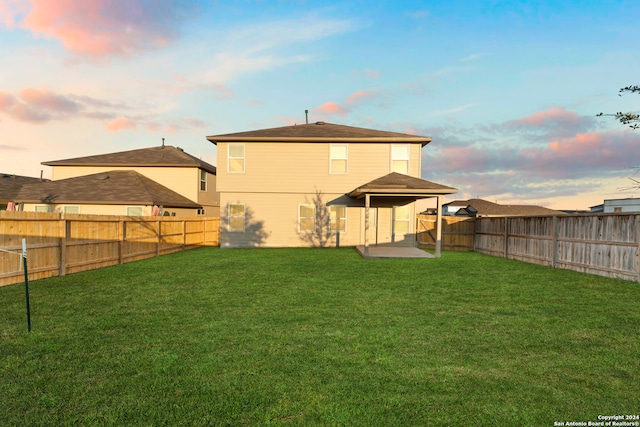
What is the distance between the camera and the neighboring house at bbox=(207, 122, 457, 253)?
2075 centimetres

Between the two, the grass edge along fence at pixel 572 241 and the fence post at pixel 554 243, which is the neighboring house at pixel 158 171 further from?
the fence post at pixel 554 243

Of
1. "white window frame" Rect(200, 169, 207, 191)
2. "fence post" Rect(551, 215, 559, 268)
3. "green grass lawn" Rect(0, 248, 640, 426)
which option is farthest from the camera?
"white window frame" Rect(200, 169, 207, 191)

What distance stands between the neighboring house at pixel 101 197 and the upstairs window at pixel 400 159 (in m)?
13.7

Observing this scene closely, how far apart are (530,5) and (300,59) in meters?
8.45

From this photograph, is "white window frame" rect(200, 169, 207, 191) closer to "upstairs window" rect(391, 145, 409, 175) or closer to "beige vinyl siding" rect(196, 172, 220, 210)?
"beige vinyl siding" rect(196, 172, 220, 210)

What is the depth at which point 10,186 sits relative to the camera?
2959 centimetres

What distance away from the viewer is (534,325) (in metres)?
6.20

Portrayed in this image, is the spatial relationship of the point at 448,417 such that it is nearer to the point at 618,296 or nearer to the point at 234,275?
the point at 618,296

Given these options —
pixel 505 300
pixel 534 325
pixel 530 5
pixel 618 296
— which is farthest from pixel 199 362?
pixel 530 5

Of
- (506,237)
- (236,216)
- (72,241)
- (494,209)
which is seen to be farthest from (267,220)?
(494,209)

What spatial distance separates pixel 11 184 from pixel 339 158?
91.3 feet

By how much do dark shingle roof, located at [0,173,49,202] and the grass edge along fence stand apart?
30.4 meters

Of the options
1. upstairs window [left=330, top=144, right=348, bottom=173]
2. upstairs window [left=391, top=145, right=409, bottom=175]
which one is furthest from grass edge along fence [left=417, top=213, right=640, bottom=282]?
upstairs window [left=330, top=144, right=348, bottom=173]

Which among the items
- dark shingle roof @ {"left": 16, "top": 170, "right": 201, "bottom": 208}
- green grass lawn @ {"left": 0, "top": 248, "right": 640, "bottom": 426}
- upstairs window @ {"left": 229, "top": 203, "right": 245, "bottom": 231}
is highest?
dark shingle roof @ {"left": 16, "top": 170, "right": 201, "bottom": 208}
